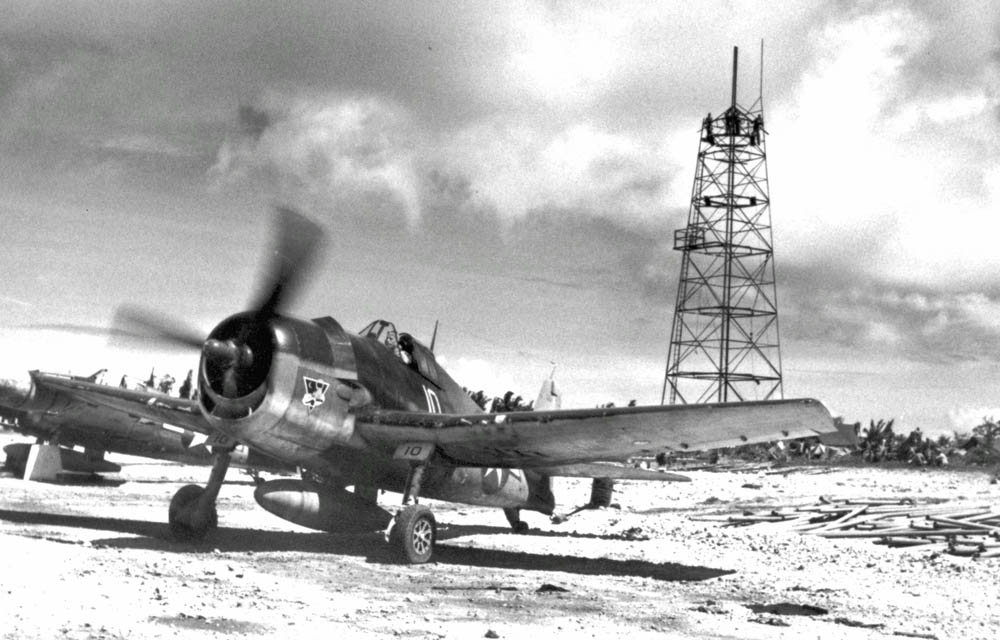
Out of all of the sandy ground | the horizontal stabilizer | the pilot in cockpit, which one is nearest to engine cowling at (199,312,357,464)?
the sandy ground

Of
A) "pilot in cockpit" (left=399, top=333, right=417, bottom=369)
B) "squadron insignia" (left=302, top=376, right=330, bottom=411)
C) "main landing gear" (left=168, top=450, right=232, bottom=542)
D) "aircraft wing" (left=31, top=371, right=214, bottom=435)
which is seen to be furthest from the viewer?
"pilot in cockpit" (left=399, top=333, right=417, bottom=369)

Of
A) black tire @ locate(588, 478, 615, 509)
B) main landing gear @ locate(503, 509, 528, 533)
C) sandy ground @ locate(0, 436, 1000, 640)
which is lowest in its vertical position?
sandy ground @ locate(0, 436, 1000, 640)

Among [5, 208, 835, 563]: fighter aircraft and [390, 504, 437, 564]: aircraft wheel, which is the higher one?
[5, 208, 835, 563]: fighter aircraft

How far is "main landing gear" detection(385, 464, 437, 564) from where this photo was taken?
1007 cm

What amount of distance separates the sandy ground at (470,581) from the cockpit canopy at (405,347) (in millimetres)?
2412

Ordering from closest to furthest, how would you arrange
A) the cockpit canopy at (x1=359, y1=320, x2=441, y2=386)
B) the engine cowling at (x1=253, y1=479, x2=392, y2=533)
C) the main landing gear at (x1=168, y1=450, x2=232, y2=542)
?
the main landing gear at (x1=168, y1=450, x2=232, y2=542) < the engine cowling at (x1=253, y1=479, x2=392, y2=533) < the cockpit canopy at (x1=359, y1=320, x2=441, y2=386)

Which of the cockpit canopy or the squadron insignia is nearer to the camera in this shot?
the squadron insignia

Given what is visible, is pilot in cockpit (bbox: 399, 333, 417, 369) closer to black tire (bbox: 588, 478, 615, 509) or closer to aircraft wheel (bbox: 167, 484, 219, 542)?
aircraft wheel (bbox: 167, 484, 219, 542)

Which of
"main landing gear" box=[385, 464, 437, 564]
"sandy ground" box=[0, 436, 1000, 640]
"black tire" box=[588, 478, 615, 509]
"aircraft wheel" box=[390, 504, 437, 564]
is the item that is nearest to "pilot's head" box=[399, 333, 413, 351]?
"main landing gear" box=[385, 464, 437, 564]

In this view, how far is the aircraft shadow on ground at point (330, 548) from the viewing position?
10344 mm

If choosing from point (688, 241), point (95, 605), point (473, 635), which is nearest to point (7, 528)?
point (95, 605)

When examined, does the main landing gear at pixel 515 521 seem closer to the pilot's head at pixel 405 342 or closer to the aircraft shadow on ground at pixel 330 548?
the aircraft shadow on ground at pixel 330 548

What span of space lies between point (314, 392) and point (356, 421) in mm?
839

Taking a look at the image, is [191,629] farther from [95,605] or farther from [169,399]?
[169,399]
